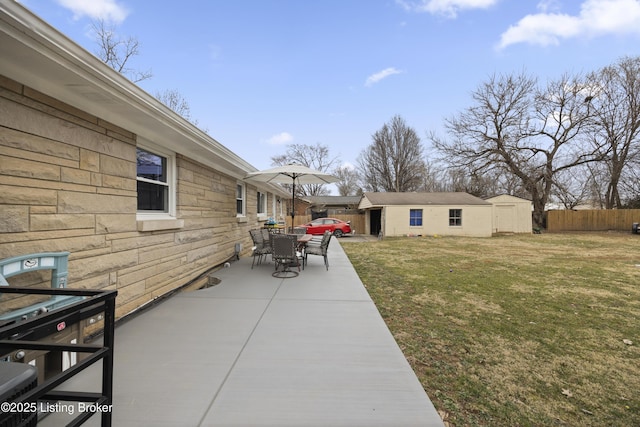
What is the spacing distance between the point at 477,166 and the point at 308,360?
90.0 ft

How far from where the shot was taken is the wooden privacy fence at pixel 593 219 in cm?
2141

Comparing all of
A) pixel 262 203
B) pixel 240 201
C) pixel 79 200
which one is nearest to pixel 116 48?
pixel 262 203

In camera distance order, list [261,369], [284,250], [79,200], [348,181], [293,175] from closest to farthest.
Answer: [261,369] → [79,200] → [284,250] → [293,175] → [348,181]

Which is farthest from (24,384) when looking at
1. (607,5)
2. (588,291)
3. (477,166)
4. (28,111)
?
(477,166)

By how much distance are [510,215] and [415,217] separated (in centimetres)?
840

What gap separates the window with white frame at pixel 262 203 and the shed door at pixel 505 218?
18955 millimetres

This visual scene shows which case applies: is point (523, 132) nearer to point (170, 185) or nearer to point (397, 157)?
point (397, 157)

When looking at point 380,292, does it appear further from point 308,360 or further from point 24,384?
point 24,384

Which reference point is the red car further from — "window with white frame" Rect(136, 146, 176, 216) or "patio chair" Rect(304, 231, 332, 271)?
"window with white frame" Rect(136, 146, 176, 216)

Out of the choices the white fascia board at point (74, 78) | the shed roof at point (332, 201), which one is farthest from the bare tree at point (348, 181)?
the white fascia board at point (74, 78)

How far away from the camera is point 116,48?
44.1 ft

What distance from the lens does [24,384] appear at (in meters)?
1.08

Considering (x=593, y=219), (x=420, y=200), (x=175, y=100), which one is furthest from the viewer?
(x=593, y=219)

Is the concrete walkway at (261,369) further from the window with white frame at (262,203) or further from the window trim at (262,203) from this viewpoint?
the window with white frame at (262,203)
